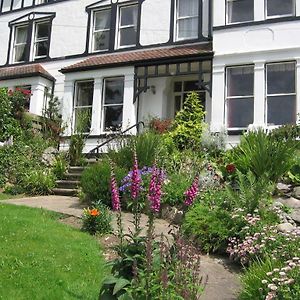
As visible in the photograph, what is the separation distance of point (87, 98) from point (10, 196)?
680cm

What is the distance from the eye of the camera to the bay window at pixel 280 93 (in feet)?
44.5

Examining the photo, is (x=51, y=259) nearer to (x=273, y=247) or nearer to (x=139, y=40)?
(x=273, y=247)

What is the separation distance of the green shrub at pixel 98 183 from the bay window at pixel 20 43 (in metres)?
12.7

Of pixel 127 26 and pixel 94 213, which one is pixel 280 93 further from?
pixel 94 213

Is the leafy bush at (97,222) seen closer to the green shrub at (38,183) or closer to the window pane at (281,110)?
the green shrub at (38,183)

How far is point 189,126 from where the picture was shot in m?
13.6

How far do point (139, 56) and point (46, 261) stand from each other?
1190 centimetres

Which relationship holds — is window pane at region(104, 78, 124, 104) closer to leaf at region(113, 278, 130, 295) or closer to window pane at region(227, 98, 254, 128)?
window pane at region(227, 98, 254, 128)

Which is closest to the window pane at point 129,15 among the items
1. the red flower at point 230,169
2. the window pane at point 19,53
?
the window pane at point 19,53

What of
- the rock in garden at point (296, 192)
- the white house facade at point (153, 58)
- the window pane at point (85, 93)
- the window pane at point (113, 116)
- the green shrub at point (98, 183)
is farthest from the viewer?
the window pane at point (85, 93)

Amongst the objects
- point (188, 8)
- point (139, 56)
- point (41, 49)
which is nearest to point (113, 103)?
point (139, 56)

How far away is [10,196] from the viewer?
11766mm

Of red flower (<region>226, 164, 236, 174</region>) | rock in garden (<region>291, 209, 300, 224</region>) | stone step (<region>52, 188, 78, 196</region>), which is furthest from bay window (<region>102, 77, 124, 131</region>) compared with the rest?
rock in garden (<region>291, 209, 300, 224</region>)

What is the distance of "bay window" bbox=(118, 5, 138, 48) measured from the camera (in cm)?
1815
